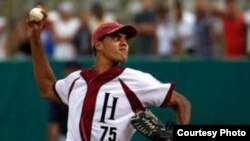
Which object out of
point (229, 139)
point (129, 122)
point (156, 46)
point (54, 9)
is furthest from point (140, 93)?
point (54, 9)

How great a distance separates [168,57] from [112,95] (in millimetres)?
6998

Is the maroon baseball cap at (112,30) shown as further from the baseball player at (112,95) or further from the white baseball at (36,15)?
the white baseball at (36,15)

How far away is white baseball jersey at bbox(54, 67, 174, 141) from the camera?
817cm

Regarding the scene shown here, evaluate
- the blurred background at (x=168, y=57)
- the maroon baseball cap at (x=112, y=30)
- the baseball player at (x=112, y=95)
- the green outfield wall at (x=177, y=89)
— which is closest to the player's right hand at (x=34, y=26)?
the baseball player at (x=112, y=95)

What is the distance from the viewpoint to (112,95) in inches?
323

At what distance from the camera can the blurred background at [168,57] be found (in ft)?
48.6

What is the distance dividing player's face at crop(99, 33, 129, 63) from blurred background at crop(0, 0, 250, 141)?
20.9ft

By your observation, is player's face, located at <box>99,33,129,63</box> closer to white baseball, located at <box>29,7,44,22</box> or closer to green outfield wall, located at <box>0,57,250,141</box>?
white baseball, located at <box>29,7,44,22</box>

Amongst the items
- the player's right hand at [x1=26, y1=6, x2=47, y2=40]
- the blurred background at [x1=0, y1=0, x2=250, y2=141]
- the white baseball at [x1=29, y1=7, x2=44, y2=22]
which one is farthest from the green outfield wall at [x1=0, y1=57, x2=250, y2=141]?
the white baseball at [x1=29, y1=7, x2=44, y2=22]

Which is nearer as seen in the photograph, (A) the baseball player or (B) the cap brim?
(A) the baseball player

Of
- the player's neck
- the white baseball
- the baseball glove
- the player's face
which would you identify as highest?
the white baseball

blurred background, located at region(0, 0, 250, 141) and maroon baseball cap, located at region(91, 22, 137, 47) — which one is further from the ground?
maroon baseball cap, located at region(91, 22, 137, 47)

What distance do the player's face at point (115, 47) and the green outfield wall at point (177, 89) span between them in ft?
20.9

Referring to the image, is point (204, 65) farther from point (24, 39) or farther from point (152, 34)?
point (24, 39)
